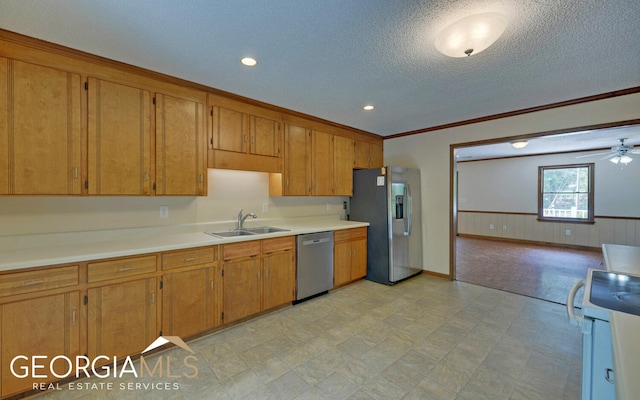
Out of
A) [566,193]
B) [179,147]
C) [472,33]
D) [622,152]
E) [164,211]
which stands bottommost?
[164,211]

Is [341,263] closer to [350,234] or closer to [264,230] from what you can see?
[350,234]

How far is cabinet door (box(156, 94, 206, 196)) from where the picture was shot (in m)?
2.48

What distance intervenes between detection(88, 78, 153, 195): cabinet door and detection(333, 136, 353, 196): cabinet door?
8.13 feet

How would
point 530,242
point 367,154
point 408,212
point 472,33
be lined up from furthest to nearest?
point 530,242, point 367,154, point 408,212, point 472,33

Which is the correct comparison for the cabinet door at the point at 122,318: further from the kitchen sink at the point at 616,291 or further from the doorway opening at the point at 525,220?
the doorway opening at the point at 525,220

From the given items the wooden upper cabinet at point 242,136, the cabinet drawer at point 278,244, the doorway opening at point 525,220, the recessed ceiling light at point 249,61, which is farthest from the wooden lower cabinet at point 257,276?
the doorway opening at point 525,220

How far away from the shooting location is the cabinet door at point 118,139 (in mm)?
2162

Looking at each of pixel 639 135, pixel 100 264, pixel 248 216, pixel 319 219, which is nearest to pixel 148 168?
pixel 100 264

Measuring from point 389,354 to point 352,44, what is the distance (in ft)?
8.15

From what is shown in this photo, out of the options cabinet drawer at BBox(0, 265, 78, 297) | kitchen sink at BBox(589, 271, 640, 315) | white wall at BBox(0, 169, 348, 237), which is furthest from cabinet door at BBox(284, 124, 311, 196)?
kitchen sink at BBox(589, 271, 640, 315)

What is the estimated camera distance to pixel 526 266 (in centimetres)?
491

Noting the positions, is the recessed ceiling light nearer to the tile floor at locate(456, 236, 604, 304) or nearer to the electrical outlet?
the electrical outlet

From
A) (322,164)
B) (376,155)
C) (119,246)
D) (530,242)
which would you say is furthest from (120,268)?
(530,242)

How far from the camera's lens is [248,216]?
330cm
